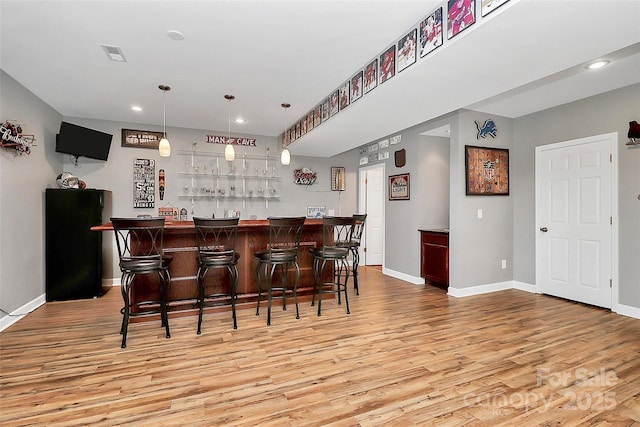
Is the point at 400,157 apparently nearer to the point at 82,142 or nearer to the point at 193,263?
the point at 193,263

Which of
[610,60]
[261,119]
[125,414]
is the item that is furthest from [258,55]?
[610,60]

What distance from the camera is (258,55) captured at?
296 cm

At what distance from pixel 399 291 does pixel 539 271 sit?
2.07 meters

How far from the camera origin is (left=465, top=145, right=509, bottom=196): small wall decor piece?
14.6 ft

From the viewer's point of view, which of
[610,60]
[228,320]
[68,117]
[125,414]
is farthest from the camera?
[68,117]

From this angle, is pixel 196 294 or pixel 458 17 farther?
pixel 196 294

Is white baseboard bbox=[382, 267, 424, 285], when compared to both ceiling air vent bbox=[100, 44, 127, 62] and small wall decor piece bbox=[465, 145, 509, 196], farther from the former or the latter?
ceiling air vent bbox=[100, 44, 127, 62]

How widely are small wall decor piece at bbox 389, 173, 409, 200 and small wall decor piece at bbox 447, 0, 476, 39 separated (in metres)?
3.29

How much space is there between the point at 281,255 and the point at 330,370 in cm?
138

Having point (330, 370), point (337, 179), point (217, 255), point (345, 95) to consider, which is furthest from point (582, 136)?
point (217, 255)

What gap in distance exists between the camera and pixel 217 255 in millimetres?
3246

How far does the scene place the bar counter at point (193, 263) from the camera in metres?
3.38

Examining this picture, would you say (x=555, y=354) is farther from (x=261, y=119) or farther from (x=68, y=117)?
(x=68, y=117)

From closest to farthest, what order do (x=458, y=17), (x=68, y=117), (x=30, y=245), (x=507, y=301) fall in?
(x=458, y=17), (x=30, y=245), (x=507, y=301), (x=68, y=117)
